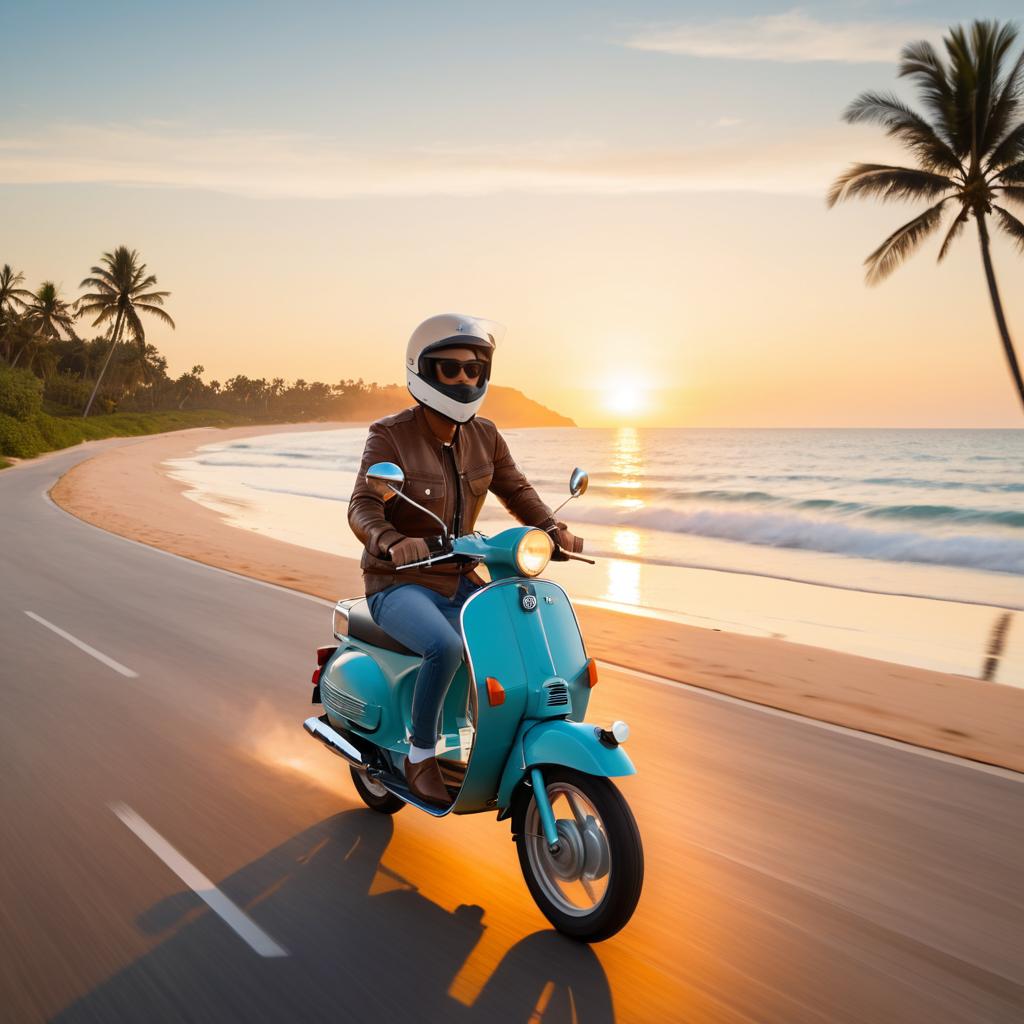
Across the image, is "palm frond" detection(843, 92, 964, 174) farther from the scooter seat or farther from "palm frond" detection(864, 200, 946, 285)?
the scooter seat

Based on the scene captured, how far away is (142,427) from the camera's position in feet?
289

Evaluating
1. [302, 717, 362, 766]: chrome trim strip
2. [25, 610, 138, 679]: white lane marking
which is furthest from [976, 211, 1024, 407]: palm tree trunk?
[302, 717, 362, 766]: chrome trim strip

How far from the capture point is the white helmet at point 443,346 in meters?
4.02

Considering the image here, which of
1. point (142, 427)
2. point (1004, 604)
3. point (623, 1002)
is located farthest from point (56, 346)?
point (623, 1002)

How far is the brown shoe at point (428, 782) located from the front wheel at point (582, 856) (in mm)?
344

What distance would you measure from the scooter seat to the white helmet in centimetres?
98

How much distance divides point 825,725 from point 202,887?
4.08m

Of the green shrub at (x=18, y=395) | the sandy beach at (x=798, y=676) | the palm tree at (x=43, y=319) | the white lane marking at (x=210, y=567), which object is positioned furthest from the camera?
the palm tree at (x=43, y=319)

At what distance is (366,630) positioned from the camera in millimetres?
4484

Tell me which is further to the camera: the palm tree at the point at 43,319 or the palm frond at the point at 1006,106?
the palm tree at the point at 43,319

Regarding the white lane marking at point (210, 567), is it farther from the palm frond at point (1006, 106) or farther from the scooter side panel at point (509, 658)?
the palm frond at point (1006, 106)

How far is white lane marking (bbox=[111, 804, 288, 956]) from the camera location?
3.42 m

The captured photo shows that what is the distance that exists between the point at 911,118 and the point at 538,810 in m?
26.4

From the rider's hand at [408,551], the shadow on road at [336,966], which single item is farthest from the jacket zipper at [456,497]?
the shadow on road at [336,966]
